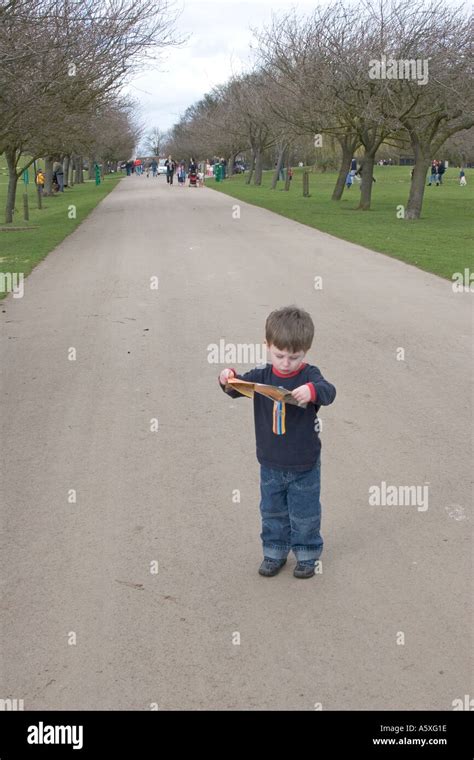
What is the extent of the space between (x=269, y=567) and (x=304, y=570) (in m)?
0.18

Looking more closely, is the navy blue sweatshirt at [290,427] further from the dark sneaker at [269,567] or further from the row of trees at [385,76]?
the row of trees at [385,76]

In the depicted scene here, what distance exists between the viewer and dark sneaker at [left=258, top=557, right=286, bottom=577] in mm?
4344

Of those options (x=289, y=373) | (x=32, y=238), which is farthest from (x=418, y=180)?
(x=289, y=373)

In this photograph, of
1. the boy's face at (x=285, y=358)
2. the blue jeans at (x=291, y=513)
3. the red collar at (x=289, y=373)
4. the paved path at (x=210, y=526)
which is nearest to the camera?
the paved path at (x=210, y=526)

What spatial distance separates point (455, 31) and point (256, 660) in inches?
1020

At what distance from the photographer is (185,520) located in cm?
495

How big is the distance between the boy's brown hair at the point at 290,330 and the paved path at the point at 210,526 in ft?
4.05

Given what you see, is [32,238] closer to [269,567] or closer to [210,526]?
[210,526]

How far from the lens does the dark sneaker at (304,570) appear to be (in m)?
4.33

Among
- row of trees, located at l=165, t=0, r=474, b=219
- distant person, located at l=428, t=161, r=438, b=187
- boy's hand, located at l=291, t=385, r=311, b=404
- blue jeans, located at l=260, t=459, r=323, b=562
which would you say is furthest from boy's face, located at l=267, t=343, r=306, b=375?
distant person, located at l=428, t=161, r=438, b=187

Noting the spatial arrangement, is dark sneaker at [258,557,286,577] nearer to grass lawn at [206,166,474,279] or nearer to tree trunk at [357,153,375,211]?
grass lawn at [206,166,474,279]

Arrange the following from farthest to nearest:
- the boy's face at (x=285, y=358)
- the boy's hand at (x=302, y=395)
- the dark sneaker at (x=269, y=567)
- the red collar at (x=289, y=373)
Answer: the dark sneaker at (x=269, y=567)
the red collar at (x=289, y=373)
the boy's face at (x=285, y=358)
the boy's hand at (x=302, y=395)

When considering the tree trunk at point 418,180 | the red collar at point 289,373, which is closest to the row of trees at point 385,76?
the tree trunk at point 418,180
